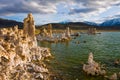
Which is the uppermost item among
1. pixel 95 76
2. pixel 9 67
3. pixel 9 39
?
pixel 9 39

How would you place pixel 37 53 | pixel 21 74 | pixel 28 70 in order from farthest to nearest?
pixel 37 53 → pixel 28 70 → pixel 21 74

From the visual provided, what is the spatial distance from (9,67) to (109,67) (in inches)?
1250

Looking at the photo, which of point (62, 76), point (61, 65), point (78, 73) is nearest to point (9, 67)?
point (62, 76)

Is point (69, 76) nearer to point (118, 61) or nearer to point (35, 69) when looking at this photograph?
point (35, 69)

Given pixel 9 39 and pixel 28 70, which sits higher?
pixel 9 39

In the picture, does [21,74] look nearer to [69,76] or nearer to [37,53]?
[69,76]

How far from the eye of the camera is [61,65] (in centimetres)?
7150

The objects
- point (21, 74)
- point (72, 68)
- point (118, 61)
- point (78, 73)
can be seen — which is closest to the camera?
point (21, 74)

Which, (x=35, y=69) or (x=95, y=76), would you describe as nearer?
(x=35, y=69)

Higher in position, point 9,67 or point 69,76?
point 9,67

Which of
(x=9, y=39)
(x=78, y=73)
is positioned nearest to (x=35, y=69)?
(x=78, y=73)

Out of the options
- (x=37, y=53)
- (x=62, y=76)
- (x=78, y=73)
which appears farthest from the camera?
(x=37, y=53)

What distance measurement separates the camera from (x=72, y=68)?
67.5 metres

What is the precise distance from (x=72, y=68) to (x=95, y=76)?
9085 mm
